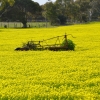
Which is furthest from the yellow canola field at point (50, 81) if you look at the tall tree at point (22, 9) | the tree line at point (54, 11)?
the tall tree at point (22, 9)

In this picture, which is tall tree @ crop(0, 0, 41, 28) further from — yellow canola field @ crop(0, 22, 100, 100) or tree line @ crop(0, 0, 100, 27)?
yellow canola field @ crop(0, 22, 100, 100)

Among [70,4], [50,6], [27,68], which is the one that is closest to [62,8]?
[70,4]

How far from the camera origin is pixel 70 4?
124062 mm

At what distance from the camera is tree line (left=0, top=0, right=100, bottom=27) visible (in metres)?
106

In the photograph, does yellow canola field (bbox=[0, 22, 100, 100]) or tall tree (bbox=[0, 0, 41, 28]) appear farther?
tall tree (bbox=[0, 0, 41, 28])

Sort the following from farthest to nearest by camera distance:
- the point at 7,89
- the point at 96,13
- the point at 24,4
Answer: the point at 96,13
the point at 24,4
the point at 7,89

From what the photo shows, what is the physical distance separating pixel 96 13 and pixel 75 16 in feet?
58.5

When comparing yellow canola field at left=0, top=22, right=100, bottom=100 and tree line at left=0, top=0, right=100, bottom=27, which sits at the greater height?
tree line at left=0, top=0, right=100, bottom=27

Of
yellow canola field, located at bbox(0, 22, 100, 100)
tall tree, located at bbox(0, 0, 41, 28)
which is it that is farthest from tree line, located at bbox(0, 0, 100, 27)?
yellow canola field, located at bbox(0, 22, 100, 100)

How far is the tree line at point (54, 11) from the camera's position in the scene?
106438mm

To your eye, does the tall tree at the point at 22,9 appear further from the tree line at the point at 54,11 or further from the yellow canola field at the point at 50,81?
the yellow canola field at the point at 50,81

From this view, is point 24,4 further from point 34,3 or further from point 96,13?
point 96,13

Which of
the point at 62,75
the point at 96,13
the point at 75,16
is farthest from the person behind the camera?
the point at 96,13

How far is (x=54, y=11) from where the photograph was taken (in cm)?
11044
